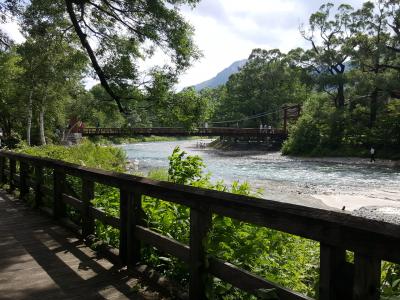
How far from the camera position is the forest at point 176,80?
1092 centimetres

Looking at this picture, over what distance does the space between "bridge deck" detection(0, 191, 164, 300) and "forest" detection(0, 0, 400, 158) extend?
4.72 m

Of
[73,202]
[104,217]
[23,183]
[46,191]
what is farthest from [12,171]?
[104,217]

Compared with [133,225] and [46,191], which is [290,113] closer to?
[46,191]

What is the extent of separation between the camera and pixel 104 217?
4758mm

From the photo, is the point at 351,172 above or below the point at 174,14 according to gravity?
below

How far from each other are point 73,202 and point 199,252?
123 inches

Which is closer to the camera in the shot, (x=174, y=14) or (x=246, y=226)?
(x=246, y=226)

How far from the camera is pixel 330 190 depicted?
81.5 ft

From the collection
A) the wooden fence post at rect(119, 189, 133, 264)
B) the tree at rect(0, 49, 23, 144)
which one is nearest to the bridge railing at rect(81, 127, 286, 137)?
the tree at rect(0, 49, 23, 144)

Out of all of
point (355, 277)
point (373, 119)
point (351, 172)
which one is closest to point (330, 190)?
point (351, 172)

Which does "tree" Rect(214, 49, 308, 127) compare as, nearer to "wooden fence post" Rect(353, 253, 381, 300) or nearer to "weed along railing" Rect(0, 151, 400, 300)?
"weed along railing" Rect(0, 151, 400, 300)

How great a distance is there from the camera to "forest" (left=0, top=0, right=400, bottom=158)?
1092 centimetres

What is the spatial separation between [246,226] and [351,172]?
32608mm

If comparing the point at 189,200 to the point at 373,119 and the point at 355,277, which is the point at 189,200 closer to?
the point at 355,277
